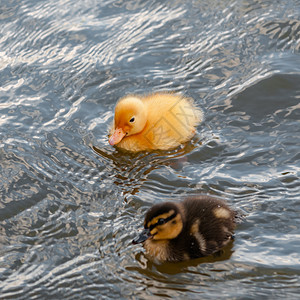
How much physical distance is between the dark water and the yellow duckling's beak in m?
0.11

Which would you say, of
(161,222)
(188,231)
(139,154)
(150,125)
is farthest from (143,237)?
(150,125)

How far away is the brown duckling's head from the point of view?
325 centimetres

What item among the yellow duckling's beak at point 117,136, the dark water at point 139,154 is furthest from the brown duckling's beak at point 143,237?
the yellow duckling's beak at point 117,136

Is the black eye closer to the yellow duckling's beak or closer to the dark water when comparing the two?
the dark water

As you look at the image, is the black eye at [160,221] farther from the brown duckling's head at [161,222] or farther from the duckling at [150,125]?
the duckling at [150,125]

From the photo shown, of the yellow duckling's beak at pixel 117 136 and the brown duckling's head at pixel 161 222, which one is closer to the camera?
the brown duckling's head at pixel 161 222

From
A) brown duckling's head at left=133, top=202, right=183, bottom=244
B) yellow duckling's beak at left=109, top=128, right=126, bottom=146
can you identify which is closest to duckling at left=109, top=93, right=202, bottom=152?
yellow duckling's beak at left=109, top=128, right=126, bottom=146

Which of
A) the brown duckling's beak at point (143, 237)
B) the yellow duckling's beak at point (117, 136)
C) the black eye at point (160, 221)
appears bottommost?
the brown duckling's beak at point (143, 237)

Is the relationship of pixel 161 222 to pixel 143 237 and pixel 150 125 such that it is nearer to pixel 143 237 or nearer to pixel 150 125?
pixel 143 237

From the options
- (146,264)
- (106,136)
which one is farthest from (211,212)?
(106,136)

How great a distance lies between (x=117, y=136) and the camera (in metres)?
4.32

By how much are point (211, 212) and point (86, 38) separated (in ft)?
9.06

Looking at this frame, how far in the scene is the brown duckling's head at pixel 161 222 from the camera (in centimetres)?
325

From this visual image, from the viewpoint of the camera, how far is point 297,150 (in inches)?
163
